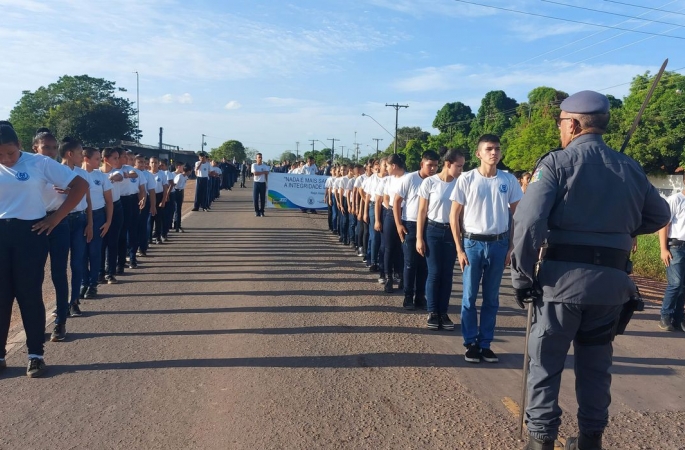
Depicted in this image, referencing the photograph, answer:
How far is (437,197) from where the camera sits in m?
6.72

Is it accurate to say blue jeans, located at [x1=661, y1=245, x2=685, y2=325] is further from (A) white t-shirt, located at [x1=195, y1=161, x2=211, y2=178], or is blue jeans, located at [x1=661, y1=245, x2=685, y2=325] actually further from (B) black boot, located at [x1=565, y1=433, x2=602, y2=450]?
(A) white t-shirt, located at [x1=195, y1=161, x2=211, y2=178]

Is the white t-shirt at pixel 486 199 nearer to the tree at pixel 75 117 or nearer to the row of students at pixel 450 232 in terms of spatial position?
the row of students at pixel 450 232

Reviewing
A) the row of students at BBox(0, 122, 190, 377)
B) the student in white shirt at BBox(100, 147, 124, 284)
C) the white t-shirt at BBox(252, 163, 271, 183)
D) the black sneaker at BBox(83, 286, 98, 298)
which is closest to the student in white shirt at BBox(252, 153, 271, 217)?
the white t-shirt at BBox(252, 163, 271, 183)

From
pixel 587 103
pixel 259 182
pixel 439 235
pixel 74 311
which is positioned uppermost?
pixel 587 103

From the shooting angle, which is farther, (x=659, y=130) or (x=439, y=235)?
(x=659, y=130)

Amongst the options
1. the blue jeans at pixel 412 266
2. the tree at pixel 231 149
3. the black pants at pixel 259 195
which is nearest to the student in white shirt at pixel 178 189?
the black pants at pixel 259 195

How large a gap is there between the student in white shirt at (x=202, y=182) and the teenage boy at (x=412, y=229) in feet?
43.7

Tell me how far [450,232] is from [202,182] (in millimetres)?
15262

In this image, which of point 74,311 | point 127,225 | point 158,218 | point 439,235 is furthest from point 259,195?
point 439,235

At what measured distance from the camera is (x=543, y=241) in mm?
3492

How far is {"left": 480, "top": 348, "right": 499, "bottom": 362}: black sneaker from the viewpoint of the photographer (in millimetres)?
5672

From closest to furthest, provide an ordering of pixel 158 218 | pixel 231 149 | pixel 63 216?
pixel 63 216
pixel 158 218
pixel 231 149

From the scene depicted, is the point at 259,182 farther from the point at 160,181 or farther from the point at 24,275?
the point at 24,275

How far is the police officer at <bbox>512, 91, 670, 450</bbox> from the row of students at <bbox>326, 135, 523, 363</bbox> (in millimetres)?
1956
